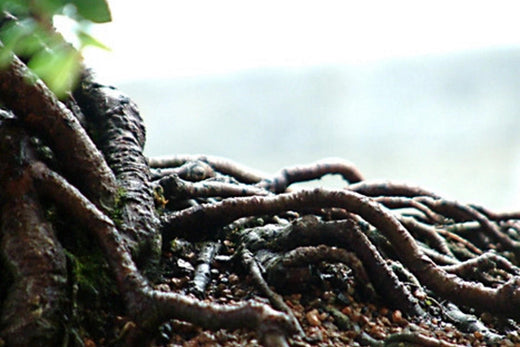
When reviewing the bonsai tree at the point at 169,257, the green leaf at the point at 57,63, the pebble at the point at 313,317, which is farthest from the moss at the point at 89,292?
the green leaf at the point at 57,63

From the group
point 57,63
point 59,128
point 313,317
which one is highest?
point 57,63

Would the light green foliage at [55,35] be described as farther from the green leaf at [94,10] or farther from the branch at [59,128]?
the branch at [59,128]

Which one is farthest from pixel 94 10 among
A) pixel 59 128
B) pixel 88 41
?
pixel 59 128

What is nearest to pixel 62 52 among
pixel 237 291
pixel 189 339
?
pixel 189 339

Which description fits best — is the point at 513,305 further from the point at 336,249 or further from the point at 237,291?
the point at 237,291

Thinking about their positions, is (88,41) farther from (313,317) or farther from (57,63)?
(313,317)

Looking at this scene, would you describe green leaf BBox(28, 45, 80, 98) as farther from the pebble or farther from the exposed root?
the pebble

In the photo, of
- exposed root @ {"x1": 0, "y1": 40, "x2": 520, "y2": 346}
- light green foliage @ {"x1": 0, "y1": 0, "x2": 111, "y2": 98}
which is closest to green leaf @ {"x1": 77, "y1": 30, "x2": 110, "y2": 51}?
light green foliage @ {"x1": 0, "y1": 0, "x2": 111, "y2": 98}
